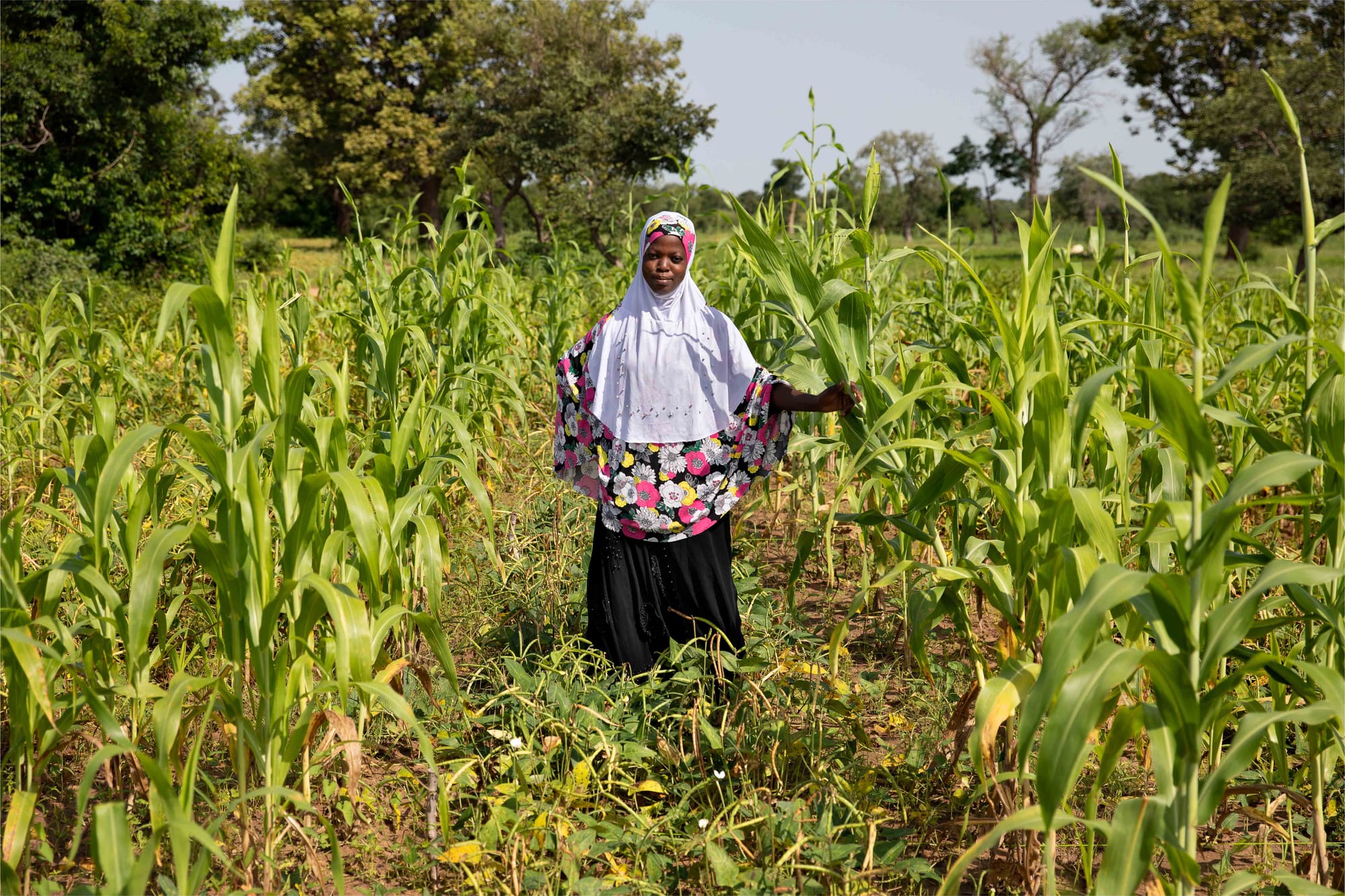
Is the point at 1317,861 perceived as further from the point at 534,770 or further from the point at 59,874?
the point at 59,874

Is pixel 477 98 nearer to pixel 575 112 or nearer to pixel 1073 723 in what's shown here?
pixel 575 112

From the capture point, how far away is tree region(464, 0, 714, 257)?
18984 millimetres

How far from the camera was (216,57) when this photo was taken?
14.2 metres

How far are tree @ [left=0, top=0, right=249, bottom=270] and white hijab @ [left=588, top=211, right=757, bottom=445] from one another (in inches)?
527

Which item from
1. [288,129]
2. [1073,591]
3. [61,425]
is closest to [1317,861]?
[1073,591]

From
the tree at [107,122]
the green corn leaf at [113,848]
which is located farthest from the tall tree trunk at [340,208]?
the green corn leaf at [113,848]

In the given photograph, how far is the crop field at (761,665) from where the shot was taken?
4.94 feet

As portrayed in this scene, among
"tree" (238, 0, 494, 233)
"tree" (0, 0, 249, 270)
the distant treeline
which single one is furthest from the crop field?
"tree" (238, 0, 494, 233)

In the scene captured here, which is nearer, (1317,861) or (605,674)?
(1317,861)

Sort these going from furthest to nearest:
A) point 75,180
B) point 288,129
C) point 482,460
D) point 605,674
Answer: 1. point 288,129
2. point 75,180
3. point 482,460
4. point 605,674

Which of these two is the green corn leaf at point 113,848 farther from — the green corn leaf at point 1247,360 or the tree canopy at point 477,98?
the tree canopy at point 477,98

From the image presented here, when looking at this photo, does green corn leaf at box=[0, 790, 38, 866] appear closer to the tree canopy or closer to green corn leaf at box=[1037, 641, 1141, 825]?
green corn leaf at box=[1037, 641, 1141, 825]

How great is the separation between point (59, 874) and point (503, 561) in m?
1.91

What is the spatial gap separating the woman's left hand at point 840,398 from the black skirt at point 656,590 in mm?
561
